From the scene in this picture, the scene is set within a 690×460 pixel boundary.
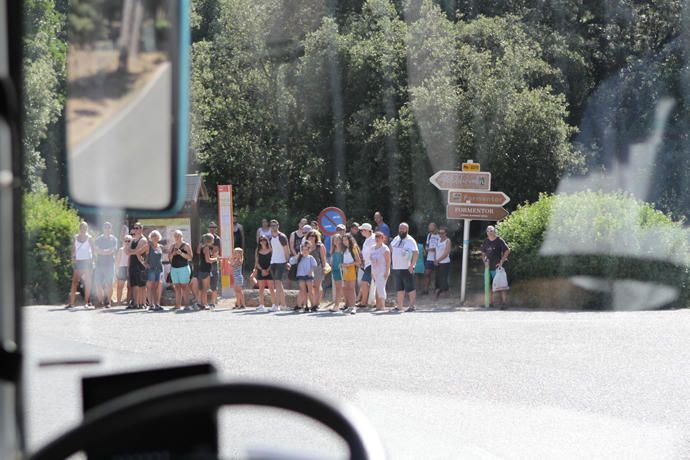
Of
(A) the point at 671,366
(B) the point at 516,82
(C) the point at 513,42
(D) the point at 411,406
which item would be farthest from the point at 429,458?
(C) the point at 513,42

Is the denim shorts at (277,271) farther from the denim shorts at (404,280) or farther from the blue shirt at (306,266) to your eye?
the denim shorts at (404,280)

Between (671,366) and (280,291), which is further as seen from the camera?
(280,291)

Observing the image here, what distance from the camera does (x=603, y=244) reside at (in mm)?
20312

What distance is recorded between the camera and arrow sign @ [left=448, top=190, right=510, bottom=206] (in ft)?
66.7

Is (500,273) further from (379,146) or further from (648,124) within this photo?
(648,124)

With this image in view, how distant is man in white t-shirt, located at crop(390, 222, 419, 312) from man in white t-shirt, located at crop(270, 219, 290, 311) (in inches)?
77.1

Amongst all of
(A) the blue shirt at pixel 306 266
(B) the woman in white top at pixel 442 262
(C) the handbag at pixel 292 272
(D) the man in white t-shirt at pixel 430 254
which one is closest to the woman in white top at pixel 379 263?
(A) the blue shirt at pixel 306 266

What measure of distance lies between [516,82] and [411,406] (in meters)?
22.2

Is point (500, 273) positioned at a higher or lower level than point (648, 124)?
lower

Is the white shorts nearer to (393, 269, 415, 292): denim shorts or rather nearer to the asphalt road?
(393, 269, 415, 292): denim shorts

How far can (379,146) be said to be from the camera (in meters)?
30.5

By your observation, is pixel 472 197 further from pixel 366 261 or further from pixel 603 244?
pixel 366 261

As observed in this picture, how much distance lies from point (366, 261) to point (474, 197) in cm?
303

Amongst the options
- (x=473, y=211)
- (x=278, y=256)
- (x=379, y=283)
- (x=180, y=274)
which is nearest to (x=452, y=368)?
(x=379, y=283)
